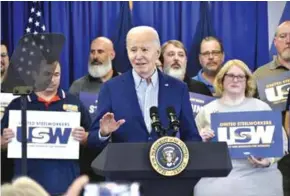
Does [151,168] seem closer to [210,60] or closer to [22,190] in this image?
[22,190]

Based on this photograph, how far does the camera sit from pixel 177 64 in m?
5.42

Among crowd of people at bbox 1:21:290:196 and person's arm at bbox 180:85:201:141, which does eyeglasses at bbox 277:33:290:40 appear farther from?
person's arm at bbox 180:85:201:141

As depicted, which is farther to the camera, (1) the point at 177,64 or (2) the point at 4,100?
(1) the point at 177,64

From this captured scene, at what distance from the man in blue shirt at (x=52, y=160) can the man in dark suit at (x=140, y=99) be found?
2.96 ft

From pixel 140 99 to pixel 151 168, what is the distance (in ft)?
3.00

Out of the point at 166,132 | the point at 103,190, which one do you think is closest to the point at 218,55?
the point at 166,132

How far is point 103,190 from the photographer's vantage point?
2.30 m

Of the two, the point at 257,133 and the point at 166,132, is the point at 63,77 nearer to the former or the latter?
the point at 257,133

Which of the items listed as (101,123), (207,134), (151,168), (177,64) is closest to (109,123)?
(101,123)

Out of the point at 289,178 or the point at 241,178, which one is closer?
the point at 241,178

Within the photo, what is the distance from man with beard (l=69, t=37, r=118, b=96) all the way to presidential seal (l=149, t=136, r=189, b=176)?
9.28ft

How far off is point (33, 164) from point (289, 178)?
202 cm

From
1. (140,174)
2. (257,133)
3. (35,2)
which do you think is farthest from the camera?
(35,2)

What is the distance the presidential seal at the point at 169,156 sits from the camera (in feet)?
8.56
